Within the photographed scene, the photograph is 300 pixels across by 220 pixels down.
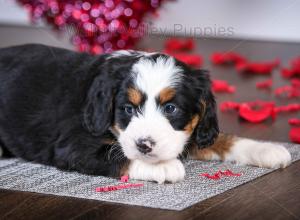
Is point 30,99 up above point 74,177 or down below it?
above

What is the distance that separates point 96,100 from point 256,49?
158 inches

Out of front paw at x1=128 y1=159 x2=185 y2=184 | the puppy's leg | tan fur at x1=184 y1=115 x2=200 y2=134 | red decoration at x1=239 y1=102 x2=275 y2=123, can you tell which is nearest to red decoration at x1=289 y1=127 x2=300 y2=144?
red decoration at x1=239 y1=102 x2=275 y2=123

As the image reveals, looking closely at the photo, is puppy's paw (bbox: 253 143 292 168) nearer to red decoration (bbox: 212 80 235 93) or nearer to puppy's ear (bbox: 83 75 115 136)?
puppy's ear (bbox: 83 75 115 136)

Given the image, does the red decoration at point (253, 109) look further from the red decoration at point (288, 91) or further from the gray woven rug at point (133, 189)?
the gray woven rug at point (133, 189)

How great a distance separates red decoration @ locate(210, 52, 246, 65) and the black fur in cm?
296

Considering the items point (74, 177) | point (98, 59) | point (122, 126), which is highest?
point (98, 59)

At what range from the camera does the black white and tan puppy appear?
2.92 meters

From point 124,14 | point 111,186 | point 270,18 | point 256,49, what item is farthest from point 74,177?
point 270,18

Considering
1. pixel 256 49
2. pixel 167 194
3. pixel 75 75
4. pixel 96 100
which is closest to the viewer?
pixel 167 194

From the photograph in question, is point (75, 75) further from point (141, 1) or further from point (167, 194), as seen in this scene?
point (141, 1)

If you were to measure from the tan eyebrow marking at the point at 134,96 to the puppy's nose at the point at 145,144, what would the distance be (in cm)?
22

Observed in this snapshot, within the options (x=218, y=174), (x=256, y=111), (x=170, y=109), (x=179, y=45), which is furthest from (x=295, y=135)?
(x=179, y=45)

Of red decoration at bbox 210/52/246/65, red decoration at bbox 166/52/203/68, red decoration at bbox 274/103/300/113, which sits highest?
red decoration at bbox 166/52/203/68

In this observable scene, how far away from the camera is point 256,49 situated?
6.76m
